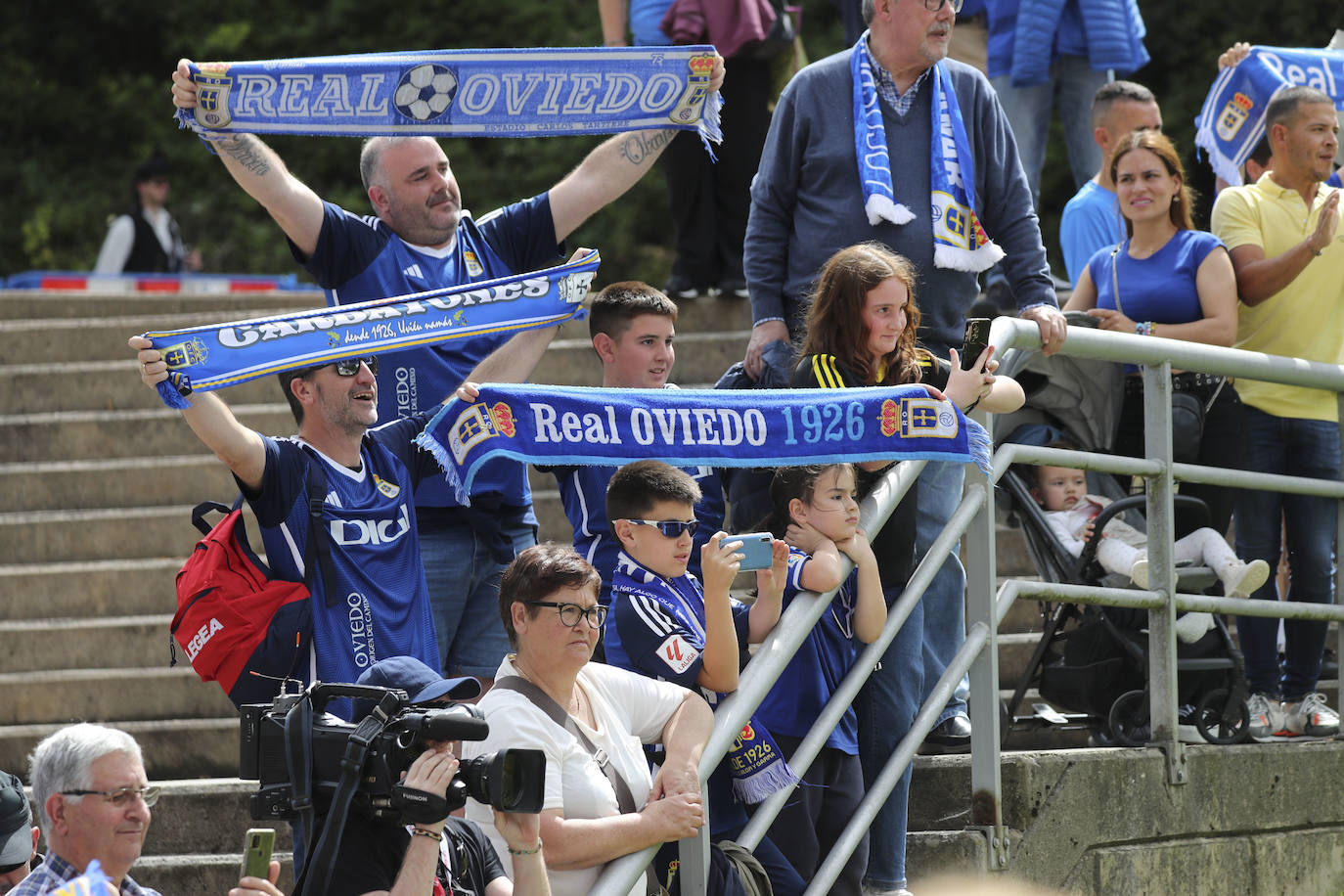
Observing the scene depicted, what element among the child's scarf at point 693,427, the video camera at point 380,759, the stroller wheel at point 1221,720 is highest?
the child's scarf at point 693,427

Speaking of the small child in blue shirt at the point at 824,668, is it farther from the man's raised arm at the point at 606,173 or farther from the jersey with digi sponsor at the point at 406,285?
A: the man's raised arm at the point at 606,173

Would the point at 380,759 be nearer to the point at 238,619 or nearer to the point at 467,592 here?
the point at 238,619

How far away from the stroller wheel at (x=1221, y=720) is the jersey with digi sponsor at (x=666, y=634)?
1.93 metres

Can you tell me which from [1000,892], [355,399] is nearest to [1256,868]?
[1000,892]

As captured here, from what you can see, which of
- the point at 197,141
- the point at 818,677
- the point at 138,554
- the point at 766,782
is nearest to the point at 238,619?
the point at 766,782

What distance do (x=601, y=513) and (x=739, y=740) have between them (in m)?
0.86

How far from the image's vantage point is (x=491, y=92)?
5340mm

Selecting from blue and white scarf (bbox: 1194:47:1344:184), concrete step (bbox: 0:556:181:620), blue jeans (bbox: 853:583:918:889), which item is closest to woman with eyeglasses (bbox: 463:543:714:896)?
blue jeans (bbox: 853:583:918:889)

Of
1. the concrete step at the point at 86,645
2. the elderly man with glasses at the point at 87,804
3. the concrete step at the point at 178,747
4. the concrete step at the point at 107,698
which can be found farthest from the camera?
the concrete step at the point at 86,645

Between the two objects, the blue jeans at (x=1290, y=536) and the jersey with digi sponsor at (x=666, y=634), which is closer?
the jersey with digi sponsor at (x=666, y=634)

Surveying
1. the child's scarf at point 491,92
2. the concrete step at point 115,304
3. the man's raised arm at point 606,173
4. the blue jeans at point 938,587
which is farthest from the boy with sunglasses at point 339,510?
the concrete step at point 115,304

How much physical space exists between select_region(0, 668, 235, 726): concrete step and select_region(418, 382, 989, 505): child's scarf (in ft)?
8.37

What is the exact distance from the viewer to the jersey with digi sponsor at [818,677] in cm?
440

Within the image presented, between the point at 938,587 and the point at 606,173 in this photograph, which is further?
the point at 606,173
